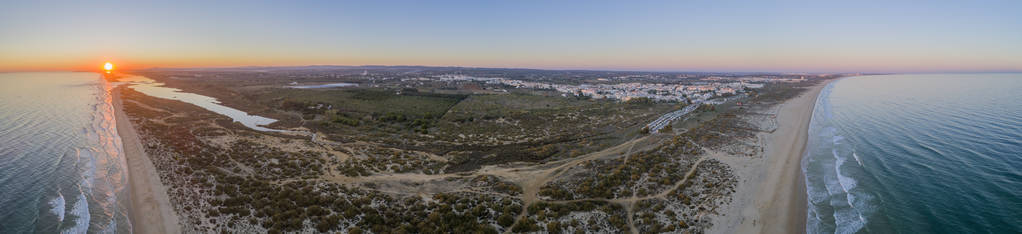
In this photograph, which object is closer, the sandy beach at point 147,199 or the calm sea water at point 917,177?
the sandy beach at point 147,199

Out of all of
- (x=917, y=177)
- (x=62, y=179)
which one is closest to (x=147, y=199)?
(x=62, y=179)

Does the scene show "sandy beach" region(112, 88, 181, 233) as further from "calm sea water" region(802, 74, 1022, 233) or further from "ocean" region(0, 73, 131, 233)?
"calm sea water" region(802, 74, 1022, 233)

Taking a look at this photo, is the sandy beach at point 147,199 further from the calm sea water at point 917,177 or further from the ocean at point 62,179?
the calm sea water at point 917,177

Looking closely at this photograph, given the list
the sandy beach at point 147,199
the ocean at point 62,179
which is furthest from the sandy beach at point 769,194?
the ocean at point 62,179

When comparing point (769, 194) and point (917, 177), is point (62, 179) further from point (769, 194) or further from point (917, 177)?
point (917, 177)

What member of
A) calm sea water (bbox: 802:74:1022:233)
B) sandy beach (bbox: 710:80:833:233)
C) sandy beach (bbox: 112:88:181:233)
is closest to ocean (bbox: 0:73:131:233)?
sandy beach (bbox: 112:88:181:233)

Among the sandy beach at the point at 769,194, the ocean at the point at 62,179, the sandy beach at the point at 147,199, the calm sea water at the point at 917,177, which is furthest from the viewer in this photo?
the calm sea water at the point at 917,177
